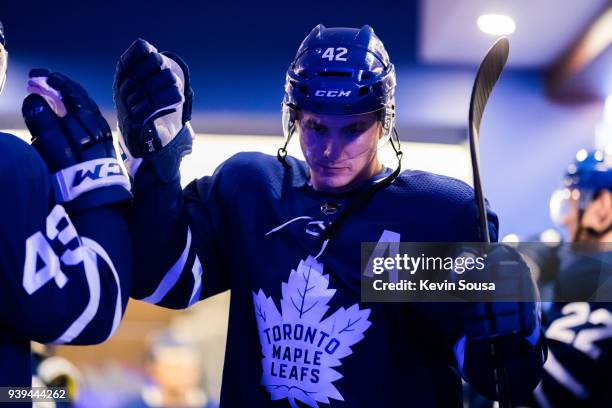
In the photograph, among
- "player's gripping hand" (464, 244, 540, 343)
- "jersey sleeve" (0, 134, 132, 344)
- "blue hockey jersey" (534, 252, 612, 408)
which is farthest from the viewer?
"blue hockey jersey" (534, 252, 612, 408)

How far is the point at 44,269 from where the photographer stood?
1.28 m

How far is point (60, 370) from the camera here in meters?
3.27

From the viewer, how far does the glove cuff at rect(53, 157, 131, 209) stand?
137 centimetres

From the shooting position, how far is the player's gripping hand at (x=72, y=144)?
4.50 ft

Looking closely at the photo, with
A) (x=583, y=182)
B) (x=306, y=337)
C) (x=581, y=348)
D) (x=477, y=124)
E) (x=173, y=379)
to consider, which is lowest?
(x=173, y=379)

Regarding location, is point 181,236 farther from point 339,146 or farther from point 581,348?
point 581,348

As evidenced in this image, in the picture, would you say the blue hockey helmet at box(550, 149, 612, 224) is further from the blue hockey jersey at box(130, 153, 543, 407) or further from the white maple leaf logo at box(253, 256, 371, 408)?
the white maple leaf logo at box(253, 256, 371, 408)

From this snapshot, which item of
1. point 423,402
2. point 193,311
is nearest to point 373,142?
point 423,402

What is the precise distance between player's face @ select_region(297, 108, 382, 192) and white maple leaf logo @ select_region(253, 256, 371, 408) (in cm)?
17

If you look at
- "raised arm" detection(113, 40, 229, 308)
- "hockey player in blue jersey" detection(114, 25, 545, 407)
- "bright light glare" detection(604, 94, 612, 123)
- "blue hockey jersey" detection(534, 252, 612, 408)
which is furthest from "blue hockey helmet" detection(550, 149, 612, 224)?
"raised arm" detection(113, 40, 229, 308)

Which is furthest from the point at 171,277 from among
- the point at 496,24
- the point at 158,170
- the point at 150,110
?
the point at 496,24

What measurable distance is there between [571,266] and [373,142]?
1317mm

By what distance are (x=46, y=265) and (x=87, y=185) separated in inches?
5.6

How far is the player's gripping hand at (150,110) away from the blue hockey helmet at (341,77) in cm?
25
